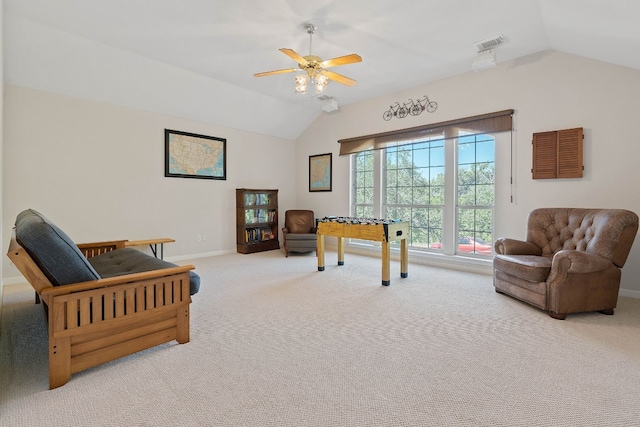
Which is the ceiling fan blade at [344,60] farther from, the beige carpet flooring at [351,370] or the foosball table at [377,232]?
the beige carpet flooring at [351,370]

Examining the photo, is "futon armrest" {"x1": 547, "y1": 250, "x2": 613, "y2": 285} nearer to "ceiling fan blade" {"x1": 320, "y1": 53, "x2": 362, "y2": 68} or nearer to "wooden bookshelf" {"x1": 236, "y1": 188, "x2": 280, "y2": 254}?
"ceiling fan blade" {"x1": 320, "y1": 53, "x2": 362, "y2": 68}

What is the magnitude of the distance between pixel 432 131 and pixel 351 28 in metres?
2.25

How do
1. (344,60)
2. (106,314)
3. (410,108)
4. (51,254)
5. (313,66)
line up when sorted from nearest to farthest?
(51,254), (106,314), (344,60), (313,66), (410,108)

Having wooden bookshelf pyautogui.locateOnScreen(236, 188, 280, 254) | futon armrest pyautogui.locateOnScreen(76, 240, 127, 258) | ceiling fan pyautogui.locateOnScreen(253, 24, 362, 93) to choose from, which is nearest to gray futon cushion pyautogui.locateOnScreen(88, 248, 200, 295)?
futon armrest pyautogui.locateOnScreen(76, 240, 127, 258)

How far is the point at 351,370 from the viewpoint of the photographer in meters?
1.89

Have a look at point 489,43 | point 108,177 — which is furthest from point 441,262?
point 108,177

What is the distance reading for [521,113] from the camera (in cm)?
404

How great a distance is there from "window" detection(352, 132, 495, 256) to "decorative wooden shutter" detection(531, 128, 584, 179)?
60 centimetres

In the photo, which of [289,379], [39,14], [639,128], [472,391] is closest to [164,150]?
[39,14]

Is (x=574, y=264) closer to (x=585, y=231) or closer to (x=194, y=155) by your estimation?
(x=585, y=231)

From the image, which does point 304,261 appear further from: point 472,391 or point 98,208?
point 472,391

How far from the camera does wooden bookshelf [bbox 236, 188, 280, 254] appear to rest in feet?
19.5

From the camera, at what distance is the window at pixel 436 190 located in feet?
14.8

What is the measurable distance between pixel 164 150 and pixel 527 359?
5395 millimetres
